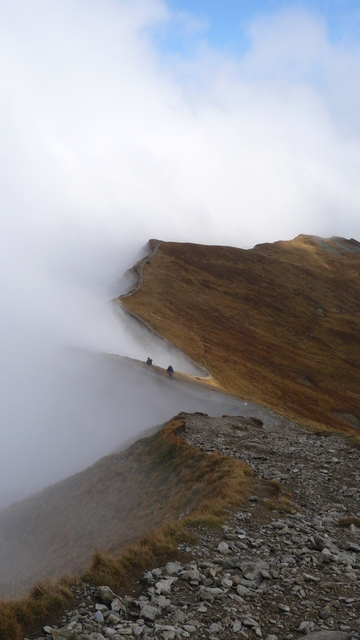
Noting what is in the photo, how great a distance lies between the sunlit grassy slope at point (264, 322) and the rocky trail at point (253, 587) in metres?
30.8

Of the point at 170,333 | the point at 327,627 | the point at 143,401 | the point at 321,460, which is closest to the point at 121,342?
the point at 170,333

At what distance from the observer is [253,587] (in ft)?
28.2

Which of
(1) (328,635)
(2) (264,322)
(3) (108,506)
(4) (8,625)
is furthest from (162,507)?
(2) (264,322)

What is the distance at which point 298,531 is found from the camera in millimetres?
11461

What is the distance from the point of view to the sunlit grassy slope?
58688 millimetres

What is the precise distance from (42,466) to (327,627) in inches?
1645

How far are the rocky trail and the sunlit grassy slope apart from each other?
3079 centimetres

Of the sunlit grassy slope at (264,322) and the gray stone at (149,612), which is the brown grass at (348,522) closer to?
the gray stone at (149,612)

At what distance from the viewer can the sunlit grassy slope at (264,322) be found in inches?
2311

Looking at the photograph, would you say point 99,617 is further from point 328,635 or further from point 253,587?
point 328,635

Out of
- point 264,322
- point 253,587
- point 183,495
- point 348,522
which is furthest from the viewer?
point 264,322

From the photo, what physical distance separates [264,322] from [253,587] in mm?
90037

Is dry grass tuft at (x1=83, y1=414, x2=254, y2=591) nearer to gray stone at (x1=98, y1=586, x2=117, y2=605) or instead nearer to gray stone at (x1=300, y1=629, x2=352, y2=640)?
gray stone at (x1=98, y1=586, x2=117, y2=605)

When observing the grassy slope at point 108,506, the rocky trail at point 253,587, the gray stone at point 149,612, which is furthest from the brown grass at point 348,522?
the gray stone at point 149,612
